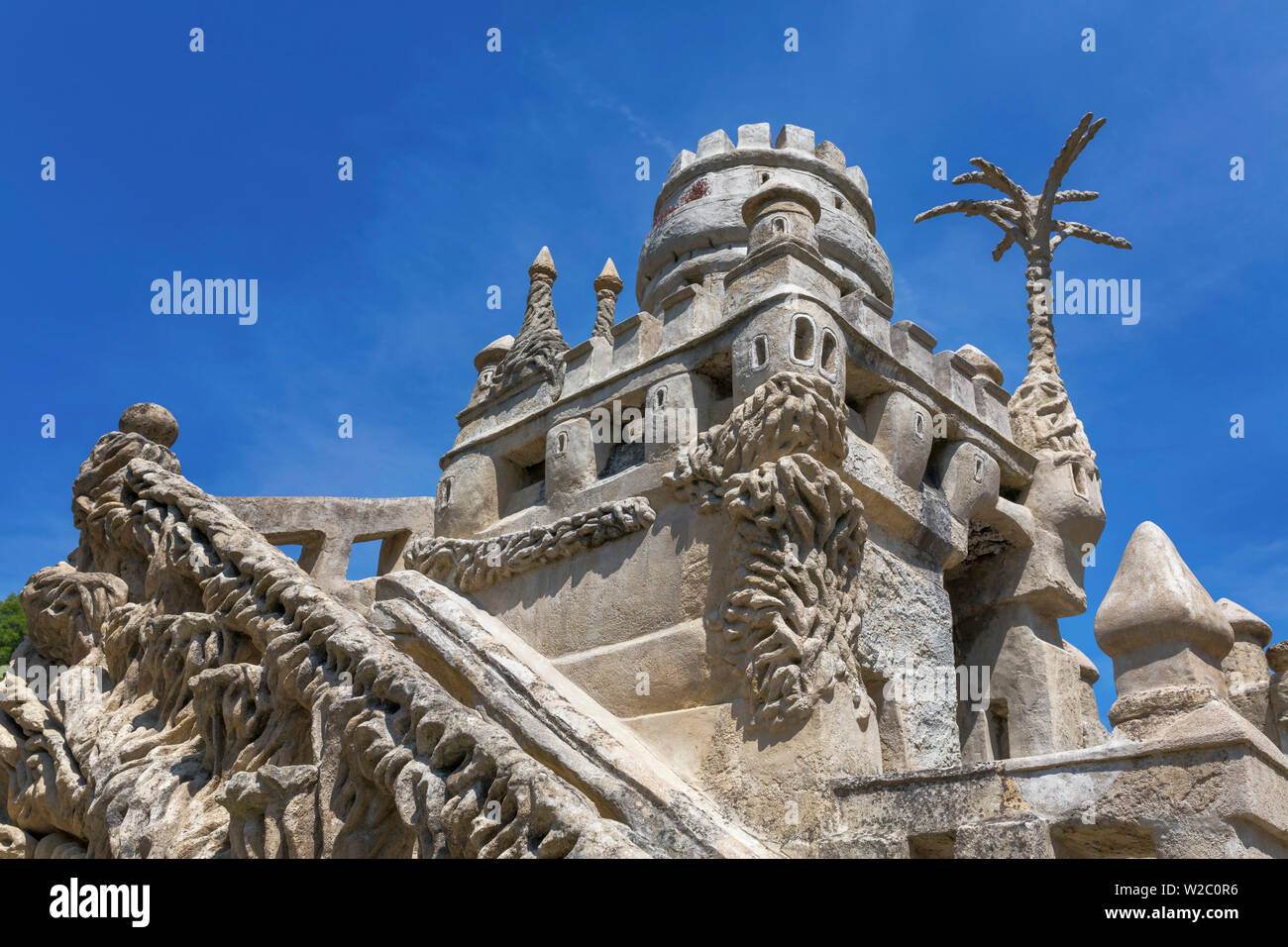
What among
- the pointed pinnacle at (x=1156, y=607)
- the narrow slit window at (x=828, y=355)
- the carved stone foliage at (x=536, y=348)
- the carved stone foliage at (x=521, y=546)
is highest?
the carved stone foliage at (x=536, y=348)

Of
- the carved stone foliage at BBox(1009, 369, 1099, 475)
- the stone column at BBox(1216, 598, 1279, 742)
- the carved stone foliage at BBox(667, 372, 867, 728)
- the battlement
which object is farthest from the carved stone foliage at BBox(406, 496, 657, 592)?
the stone column at BBox(1216, 598, 1279, 742)

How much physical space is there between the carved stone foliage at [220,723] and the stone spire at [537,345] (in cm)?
337

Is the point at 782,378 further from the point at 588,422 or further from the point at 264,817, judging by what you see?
the point at 264,817

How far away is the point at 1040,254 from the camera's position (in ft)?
36.5

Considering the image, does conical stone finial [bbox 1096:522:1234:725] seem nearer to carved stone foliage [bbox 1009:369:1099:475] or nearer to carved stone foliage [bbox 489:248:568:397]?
carved stone foliage [bbox 1009:369:1099:475]

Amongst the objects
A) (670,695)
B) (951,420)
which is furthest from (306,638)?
(951,420)

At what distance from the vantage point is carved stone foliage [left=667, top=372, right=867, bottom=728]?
7.29 m

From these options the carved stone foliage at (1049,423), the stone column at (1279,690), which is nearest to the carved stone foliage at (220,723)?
the stone column at (1279,690)

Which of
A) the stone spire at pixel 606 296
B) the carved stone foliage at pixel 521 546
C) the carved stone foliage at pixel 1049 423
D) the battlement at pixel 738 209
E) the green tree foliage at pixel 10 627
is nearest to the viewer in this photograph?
the carved stone foliage at pixel 521 546

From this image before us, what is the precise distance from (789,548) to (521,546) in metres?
2.99

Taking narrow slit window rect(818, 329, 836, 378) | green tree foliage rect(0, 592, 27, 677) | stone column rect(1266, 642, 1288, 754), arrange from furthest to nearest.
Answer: green tree foliage rect(0, 592, 27, 677), narrow slit window rect(818, 329, 836, 378), stone column rect(1266, 642, 1288, 754)

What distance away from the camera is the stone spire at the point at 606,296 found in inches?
559

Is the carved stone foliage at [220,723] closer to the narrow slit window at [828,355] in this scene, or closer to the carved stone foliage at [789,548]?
the carved stone foliage at [789,548]

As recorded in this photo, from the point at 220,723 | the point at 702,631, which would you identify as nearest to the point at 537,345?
the point at 702,631
